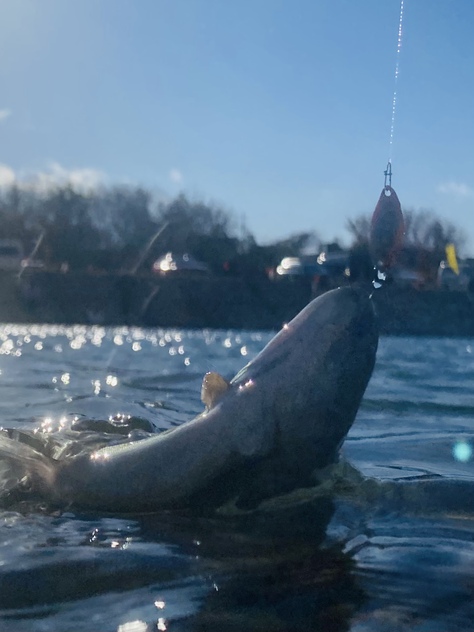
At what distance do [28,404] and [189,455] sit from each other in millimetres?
5452

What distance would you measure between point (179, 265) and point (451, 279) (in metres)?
13.4

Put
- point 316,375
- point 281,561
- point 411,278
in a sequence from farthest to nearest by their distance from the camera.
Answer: point 411,278
point 316,375
point 281,561

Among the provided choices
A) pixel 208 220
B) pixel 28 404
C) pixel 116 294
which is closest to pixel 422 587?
pixel 28 404

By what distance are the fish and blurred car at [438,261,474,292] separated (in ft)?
102

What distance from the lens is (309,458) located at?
206 inches

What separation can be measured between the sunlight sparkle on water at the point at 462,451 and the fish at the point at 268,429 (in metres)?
2.40

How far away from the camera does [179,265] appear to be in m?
45.3

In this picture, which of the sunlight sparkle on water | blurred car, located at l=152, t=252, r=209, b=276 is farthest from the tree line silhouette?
the sunlight sparkle on water

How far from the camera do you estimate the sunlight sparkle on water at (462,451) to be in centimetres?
749

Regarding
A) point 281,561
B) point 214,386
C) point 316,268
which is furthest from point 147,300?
Answer: point 281,561

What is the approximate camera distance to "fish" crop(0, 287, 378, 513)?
5.05 meters

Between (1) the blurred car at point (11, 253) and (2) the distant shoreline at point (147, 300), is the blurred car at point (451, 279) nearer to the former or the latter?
(2) the distant shoreline at point (147, 300)

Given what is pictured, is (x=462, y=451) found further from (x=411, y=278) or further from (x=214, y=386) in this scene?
(x=411, y=278)

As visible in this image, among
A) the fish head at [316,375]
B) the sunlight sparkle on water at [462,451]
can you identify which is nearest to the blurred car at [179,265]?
the sunlight sparkle on water at [462,451]
